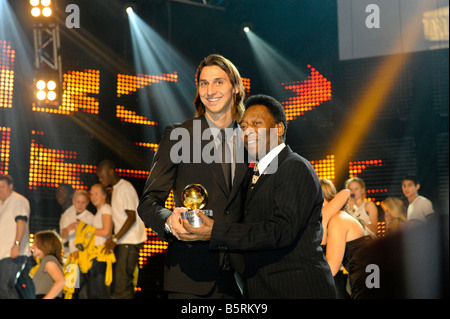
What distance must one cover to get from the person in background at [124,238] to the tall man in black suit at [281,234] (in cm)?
513

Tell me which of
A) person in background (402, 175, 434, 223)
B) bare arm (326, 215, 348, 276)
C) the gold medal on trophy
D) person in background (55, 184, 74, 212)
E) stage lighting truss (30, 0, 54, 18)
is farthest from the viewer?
stage lighting truss (30, 0, 54, 18)

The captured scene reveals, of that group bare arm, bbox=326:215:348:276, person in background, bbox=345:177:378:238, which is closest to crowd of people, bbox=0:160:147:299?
person in background, bbox=345:177:378:238

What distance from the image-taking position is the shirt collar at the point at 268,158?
2.65 meters

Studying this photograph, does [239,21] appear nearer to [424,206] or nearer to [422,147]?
[422,147]

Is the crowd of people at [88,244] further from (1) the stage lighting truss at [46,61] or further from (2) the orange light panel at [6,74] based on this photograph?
(2) the orange light panel at [6,74]

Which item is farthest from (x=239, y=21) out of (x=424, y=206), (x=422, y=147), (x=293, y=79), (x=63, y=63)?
(x=424, y=206)

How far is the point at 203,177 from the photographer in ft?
9.21

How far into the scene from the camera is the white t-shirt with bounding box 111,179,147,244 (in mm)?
7590

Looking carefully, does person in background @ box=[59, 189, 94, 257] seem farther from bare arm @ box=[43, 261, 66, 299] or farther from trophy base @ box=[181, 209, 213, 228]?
trophy base @ box=[181, 209, 213, 228]

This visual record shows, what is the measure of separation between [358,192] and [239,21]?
3.79 m

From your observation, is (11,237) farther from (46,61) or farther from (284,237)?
(284,237)

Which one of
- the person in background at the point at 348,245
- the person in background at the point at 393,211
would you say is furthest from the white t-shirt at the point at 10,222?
the person in background at the point at 393,211

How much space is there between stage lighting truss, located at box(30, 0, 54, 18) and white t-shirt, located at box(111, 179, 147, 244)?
298 centimetres

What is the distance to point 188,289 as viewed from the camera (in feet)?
8.63
